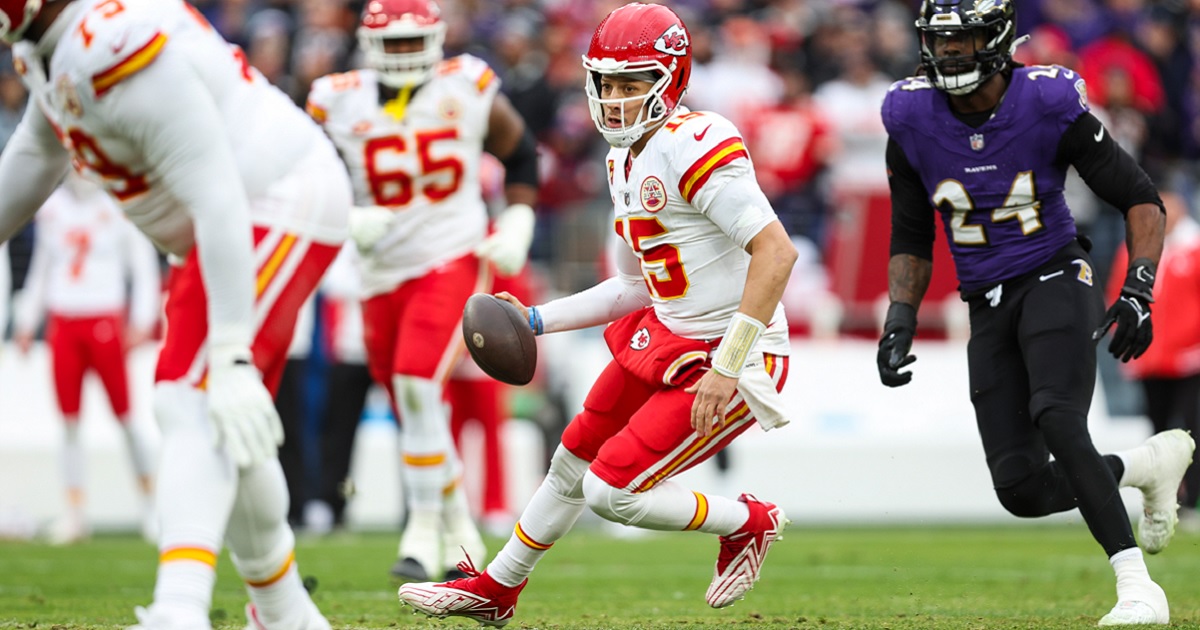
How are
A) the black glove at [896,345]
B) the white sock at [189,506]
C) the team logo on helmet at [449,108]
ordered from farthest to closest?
1. the team logo on helmet at [449,108]
2. the black glove at [896,345]
3. the white sock at [189,506]

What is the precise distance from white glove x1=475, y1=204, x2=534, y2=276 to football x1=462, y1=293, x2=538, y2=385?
2.19m

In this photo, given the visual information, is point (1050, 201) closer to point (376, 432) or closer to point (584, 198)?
point (376, 432)

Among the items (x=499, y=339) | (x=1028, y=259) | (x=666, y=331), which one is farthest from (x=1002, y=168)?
(x=499, y=339)

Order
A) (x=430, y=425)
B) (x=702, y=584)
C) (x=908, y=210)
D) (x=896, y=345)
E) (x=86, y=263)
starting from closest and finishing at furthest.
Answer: (x=896, y=345), (x=908, y=210), (x=430, y=425), (x=702, y=584), (x=86, y=263)

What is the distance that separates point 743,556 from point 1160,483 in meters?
1.57

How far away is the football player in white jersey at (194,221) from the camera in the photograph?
381 cm

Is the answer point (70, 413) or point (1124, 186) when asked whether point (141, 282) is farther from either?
point (1124, 186)

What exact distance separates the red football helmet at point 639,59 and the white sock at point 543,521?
3.33 ft

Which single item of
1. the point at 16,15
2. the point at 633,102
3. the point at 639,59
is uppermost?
the point at 16,15

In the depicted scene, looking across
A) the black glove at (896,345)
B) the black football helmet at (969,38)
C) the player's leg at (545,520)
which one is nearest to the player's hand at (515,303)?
the player's leg at (545,520)

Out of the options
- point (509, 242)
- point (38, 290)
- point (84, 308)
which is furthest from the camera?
point (38, 290)

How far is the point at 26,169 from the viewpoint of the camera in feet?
14.2

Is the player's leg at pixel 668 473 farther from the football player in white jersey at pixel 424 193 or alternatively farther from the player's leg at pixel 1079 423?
the football player in white jersey at pixel 424 193

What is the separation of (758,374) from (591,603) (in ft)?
6.28
